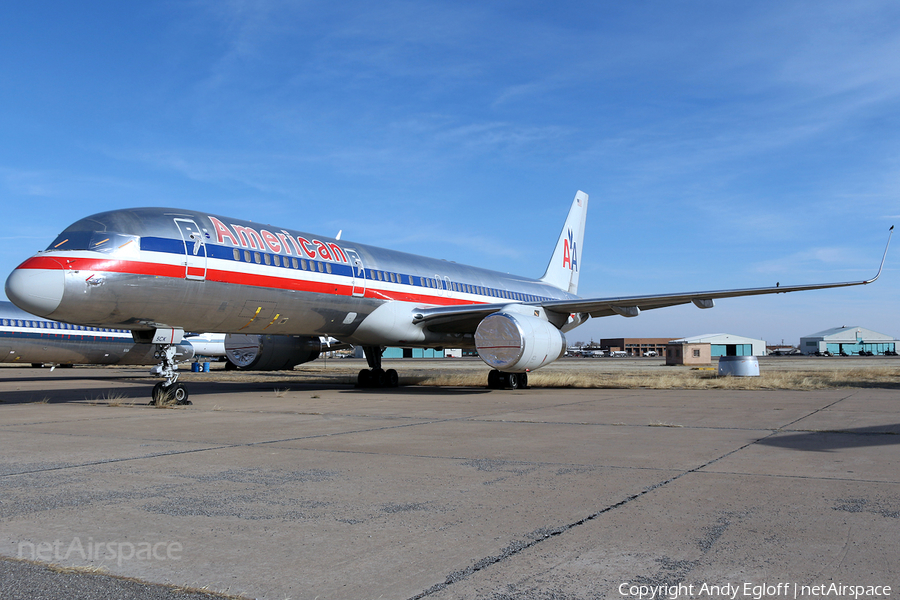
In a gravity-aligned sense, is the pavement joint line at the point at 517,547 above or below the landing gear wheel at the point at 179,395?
below

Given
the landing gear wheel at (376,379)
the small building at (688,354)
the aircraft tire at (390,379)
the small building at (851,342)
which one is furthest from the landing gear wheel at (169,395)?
the small building at (851,342)

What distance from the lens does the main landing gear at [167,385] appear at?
12219 millimetres

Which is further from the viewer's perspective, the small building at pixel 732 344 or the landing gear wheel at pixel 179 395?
the small building at pixel 732 344

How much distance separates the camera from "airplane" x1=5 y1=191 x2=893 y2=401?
1117 cm

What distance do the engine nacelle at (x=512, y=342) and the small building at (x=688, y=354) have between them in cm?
3881

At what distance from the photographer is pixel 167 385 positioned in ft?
40.7

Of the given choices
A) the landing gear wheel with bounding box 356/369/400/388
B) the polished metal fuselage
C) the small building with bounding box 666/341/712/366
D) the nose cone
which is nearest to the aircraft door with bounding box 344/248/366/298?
the polished metal fuselage

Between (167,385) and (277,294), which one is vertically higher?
(277,294)

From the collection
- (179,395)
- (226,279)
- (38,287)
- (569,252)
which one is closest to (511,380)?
(226,279)

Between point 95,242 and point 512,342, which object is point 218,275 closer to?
point 95,242

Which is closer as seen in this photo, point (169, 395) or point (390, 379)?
point (169, 395)

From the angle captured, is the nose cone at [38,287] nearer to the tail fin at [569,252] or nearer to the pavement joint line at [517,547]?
the pavement joint line at [517,547]

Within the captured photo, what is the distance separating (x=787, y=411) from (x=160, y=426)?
31.6ft

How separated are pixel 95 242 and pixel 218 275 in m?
2.14
